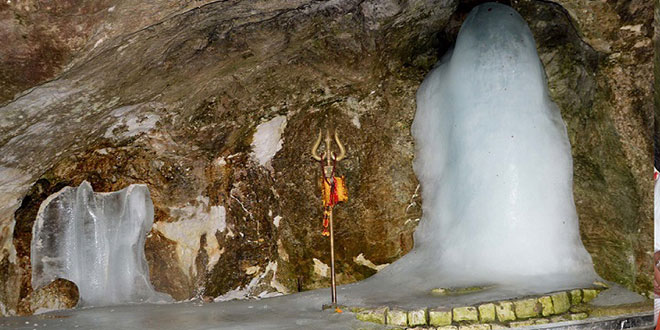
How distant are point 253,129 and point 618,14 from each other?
390 cm

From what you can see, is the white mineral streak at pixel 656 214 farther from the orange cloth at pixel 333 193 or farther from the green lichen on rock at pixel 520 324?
the orange cloth at pixel 333 193

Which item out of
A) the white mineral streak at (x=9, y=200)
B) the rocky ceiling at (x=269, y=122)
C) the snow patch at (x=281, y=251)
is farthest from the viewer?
the snow patch at (x=281, y=251)

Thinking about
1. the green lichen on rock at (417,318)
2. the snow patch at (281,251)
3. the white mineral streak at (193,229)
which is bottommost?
the green lichen on rock at (417,318)

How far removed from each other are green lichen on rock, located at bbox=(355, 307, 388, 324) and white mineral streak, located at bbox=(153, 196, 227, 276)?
2.47 m

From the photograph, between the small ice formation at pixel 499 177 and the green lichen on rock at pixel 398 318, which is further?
the small ice formation at pixel 499 177

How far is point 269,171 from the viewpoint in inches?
309

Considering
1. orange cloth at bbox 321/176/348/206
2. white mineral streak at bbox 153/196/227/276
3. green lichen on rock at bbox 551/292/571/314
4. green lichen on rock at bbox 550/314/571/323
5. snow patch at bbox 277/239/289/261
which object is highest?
orange cloth at bbox 321/176/348/206

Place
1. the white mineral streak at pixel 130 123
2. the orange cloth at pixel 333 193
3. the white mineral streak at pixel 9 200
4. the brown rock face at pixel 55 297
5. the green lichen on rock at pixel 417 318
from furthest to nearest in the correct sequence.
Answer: the brown rock face at pixel 55 297, the white mineral streak at pixel 130 123, the white mineral streak at pixel 9 200, the orange cloth at pixel 333 193, the green lichen on rock at pixel 417 318

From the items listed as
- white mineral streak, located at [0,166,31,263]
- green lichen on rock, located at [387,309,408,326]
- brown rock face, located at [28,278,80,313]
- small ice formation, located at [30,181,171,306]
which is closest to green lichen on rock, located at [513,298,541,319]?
green lichen on rock, located at [387,309,408,326]

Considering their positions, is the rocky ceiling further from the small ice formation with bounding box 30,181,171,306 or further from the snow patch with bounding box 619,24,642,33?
the small ice formation with bounding box 30,181,171,306

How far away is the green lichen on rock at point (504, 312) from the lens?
548 centimetres

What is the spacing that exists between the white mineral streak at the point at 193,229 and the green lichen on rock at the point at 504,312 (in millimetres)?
3334

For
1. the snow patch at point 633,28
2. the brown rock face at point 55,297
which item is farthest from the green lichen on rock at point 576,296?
the brown rock face at point 55,297

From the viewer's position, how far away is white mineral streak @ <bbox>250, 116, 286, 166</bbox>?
307 inches
